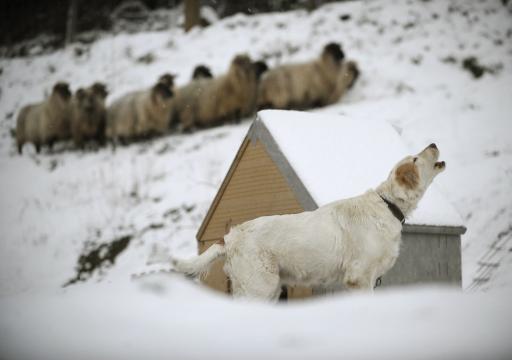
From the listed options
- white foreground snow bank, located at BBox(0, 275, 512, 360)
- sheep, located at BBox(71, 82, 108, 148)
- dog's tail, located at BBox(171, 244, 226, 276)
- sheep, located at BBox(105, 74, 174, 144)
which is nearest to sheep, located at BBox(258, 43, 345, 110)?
sheep, located at BBox(105, 74, 174, 144)

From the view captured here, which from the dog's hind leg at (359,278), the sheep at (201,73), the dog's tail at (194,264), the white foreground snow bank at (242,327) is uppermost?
the sheep at (201,73)

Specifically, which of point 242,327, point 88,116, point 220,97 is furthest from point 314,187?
point 88,116

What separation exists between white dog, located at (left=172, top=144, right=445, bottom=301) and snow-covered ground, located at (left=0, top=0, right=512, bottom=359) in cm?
148

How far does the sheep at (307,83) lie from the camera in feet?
47.8

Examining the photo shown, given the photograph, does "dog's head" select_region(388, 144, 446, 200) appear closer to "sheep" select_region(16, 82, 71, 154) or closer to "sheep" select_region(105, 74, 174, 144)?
"sheep" select_region(105, 74, 174, 144)

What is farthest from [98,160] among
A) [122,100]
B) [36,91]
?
[36,91]

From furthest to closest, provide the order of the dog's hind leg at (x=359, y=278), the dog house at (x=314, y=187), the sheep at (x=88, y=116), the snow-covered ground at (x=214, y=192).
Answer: the sheep at (x=88, y=116)
the dog house at (x=314, y=187)
the dog's hind leg at (x=359, y=278)
the snow-covered ground at (x=214, y=192)

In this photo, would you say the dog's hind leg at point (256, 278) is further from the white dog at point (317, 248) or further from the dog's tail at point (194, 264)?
the dog's tail at point (194, 264)

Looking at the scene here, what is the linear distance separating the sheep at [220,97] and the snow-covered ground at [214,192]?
1.60 feet

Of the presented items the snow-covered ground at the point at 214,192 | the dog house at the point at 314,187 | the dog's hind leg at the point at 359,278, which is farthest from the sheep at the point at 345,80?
the dog's hind leg at the point at 359,278

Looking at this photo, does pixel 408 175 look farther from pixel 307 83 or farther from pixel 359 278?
pixel 307 83

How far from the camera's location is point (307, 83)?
14.6 meters

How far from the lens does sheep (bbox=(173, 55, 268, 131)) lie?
49.0ft

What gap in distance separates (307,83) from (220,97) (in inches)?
92.4
